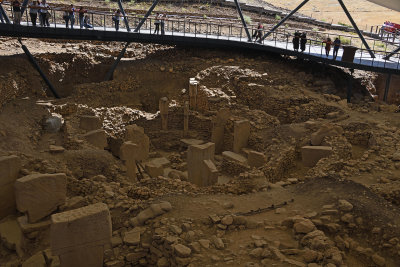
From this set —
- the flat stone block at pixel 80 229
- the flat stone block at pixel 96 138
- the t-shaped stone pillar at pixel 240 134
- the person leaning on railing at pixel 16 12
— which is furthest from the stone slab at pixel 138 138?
the flat stone block at pixel 80 229

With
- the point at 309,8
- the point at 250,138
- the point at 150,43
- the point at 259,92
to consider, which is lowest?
the point at 250,138

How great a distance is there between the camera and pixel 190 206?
762 centimetres

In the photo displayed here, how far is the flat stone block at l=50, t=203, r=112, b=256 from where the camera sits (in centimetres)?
601

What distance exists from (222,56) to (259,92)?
340 centimetres

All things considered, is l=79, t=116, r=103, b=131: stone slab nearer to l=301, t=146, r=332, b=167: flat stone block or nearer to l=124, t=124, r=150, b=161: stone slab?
l=124, t=124, r=150, b=161: stone slab

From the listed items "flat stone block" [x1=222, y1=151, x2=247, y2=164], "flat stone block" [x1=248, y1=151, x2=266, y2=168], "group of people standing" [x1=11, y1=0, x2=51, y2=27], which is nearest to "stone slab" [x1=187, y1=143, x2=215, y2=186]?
"flat stone block" [x1=248, y1=151, x2=266, y2=168]

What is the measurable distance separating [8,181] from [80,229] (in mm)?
3001

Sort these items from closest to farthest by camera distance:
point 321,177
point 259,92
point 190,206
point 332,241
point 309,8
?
point 332,241, point 190,206, point 321,177, point 259,92, point 309,8

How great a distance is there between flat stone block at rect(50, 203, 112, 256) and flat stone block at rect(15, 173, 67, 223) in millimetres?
1648

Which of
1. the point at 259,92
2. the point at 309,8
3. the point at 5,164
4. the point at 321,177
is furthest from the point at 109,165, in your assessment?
the point at 309,8

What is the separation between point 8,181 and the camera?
8.35 meters

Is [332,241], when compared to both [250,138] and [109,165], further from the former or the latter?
[250,138]

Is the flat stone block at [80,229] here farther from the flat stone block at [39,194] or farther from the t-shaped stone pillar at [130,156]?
the t-shaped stone pillar at [130,156]

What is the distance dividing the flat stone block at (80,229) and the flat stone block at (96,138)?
5578mm
